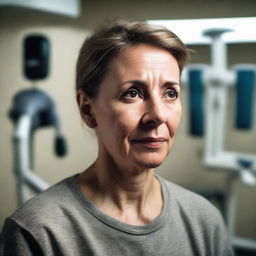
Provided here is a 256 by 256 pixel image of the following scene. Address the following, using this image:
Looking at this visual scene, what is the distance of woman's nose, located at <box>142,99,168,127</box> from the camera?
68 centimetres

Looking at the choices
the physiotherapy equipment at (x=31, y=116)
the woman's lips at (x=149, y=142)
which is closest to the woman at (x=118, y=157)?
the woman's lips at (x=149, y=142)

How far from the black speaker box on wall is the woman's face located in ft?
3.54

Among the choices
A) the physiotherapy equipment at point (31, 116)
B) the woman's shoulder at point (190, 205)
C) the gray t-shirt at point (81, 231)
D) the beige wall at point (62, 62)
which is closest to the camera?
the gray t-shirt at point (81, 231)

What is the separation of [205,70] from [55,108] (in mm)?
794

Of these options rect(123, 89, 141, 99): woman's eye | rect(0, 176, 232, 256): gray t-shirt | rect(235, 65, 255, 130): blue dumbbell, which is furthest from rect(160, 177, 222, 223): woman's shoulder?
rect(235, 65, 255, 130): blue dumbbell

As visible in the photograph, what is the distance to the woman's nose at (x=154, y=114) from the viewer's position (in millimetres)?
683

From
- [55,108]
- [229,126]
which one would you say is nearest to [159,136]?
[55,108]

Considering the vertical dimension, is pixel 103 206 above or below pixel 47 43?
below

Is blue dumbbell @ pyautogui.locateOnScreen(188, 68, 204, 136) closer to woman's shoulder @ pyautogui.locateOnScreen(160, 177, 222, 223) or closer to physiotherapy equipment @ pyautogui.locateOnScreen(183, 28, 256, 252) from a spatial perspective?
physiotherapy equipment @ pyautogui.locateOnScreen(183, 28, 256, 252)

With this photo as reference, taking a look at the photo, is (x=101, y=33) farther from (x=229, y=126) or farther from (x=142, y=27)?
(x=229, y=126)

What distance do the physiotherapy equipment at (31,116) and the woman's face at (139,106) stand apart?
3.18 feet

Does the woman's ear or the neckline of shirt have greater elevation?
the woman's ear

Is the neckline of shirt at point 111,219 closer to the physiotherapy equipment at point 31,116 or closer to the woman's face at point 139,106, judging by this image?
the woman's face at point 139,106

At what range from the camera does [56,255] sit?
0.69 metres
